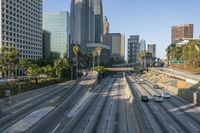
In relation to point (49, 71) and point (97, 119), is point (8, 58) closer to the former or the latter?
point (49, 71)

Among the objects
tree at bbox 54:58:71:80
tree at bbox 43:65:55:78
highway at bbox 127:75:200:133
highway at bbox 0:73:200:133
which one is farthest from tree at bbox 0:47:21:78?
highway at bbox 127:75:200:133

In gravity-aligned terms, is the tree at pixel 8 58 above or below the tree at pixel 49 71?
above

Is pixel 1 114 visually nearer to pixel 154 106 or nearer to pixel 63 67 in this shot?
pixel 154 106

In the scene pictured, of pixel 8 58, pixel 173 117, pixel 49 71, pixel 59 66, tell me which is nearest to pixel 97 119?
pixel 173 117

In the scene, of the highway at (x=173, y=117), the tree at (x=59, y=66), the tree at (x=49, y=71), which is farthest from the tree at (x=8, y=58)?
the highway at (x=173, y=117)

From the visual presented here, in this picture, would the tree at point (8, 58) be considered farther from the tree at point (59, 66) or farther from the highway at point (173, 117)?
the highway at point (173, 117)

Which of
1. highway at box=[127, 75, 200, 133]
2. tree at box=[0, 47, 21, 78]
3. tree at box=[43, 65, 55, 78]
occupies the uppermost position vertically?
tree at box=[0, 47, 21, 78]

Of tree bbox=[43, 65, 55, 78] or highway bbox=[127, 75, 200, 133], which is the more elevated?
tree bbox=[43, 65, 55, 78]

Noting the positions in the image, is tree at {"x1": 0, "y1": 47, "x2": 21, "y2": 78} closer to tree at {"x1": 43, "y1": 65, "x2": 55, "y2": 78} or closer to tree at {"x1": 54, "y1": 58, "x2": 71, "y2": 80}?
tree at {"x1": 43, "y1": 65, "x2": 55, "y2": 78}

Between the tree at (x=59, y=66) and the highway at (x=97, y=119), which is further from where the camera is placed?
the tree at (x=59, y=66)

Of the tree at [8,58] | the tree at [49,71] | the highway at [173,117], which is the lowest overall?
the highway at [173,117]

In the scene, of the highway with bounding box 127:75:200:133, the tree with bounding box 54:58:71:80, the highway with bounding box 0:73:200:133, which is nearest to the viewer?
the highway with bounding box 0:73:200:133
